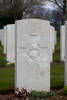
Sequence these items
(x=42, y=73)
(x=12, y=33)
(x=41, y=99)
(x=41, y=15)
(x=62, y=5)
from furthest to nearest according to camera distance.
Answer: (x=41, y=15)
(x=62, y=5)
(x=12, y=33)
(x=42, y=73)
(x=41, y=99)

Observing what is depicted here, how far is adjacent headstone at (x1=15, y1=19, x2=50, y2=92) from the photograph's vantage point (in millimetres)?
6613

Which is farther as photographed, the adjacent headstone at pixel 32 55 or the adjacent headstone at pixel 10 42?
the adjacent headstone at pixel 10 42

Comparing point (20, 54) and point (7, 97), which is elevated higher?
point (20, 54)

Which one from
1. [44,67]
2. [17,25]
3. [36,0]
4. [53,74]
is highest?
[36,0]

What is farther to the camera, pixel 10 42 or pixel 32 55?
pixel 10 42

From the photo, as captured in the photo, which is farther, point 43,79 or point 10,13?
point 10,13

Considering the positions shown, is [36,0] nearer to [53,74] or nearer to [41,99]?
[53,74]

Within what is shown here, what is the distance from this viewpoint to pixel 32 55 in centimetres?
677

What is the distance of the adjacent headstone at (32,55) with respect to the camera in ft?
21.7

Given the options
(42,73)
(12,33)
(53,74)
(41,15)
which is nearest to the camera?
(42,73)

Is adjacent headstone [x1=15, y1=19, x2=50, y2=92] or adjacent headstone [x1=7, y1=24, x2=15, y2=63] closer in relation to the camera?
adjacent headstone [x1=15, y1=19, x2=50, y2=92]

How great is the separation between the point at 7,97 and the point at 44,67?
3.48 ft

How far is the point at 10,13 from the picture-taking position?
124 ft

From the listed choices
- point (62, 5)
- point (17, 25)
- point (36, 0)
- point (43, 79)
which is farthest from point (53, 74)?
point (36, 0)
